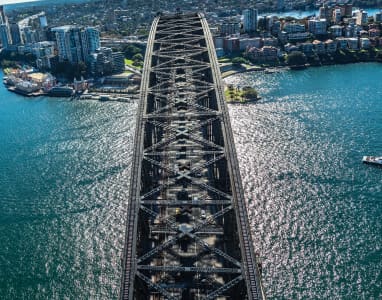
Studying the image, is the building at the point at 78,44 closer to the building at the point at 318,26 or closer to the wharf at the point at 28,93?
the wharf at the point at 28,93

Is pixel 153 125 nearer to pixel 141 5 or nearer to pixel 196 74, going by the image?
pixel 196 74

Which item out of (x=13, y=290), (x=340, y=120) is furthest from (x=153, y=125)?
(x=340, y=120)

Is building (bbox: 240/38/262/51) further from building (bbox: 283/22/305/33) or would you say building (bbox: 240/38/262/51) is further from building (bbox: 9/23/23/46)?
building (bbox: 9/23/23/46)

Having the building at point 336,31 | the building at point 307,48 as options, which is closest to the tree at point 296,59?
the building at point 307,48

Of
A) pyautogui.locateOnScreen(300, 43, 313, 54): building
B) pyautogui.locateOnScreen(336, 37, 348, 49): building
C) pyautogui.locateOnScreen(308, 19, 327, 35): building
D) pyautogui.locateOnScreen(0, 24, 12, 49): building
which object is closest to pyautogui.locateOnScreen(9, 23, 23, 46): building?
pyautogui.locateOnScreen(0, 24, 12, 49): building

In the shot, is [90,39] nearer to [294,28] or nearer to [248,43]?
[248,43]

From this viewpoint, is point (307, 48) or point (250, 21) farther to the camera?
point (250, 21)

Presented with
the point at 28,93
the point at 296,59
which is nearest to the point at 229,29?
the point at 296,59
